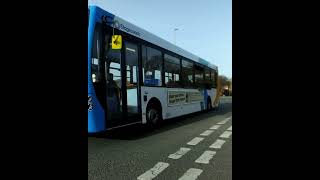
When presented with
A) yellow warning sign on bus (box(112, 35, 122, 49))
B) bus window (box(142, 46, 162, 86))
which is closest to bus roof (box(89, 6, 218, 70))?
bus window (box(142, 46, 162, 86))

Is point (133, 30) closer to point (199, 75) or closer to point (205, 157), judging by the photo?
point (205, 157)

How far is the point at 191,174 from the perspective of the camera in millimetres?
5188

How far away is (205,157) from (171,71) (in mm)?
6188

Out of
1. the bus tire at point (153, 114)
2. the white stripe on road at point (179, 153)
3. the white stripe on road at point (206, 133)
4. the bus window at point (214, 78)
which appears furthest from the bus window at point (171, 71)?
the bus window at point (214, 78)

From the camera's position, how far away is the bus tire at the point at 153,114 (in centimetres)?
1030

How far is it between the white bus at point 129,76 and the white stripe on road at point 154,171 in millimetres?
2588

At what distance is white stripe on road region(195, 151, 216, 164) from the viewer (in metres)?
6.19

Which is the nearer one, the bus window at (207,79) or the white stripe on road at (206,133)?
the white stripe on road at (206,133)

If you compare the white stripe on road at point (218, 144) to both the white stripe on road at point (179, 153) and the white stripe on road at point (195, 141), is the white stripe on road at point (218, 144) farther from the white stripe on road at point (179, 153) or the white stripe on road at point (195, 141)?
the white stripe on road at point (179, 153)

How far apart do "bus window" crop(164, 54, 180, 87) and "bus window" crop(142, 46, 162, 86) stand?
587 mm

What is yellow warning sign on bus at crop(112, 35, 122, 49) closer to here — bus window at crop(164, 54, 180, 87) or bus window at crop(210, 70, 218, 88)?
bus window at crop(164, 54, 180, 87)
